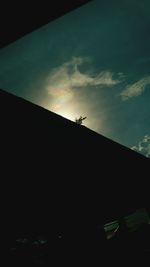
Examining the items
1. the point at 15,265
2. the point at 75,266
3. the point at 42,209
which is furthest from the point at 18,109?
the point at 75,266

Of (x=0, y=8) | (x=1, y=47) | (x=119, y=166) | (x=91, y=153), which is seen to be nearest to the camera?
(x=0, y=8)

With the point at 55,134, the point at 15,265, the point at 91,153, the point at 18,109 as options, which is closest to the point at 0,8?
the point at 18,109

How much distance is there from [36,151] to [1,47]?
84 cm

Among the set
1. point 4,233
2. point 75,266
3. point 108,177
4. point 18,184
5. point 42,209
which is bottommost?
point 75,266

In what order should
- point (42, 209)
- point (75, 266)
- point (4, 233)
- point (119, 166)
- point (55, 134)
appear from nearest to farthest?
1. point (4, 233)
2. point (42, 209)
3. point (75, 266)
4. point (55, 134)
5. point (119, 166)

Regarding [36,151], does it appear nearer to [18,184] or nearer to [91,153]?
[18,184]

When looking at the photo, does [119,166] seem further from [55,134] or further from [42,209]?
[42,209]

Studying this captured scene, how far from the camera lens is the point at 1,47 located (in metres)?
1.10

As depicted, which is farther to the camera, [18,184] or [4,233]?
[18,184]

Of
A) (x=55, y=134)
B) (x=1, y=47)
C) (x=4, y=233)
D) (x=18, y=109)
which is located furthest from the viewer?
(x=55, y=134)

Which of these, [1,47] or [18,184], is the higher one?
[1,47]

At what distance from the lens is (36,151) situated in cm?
169

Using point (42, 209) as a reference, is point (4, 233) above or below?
below

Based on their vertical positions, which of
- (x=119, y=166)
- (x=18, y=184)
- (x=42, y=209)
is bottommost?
(x=42, y=209)
